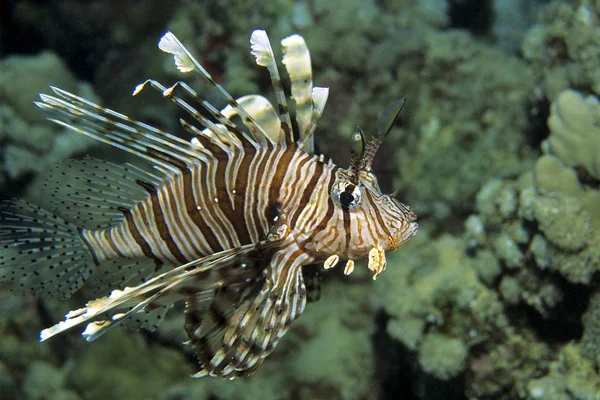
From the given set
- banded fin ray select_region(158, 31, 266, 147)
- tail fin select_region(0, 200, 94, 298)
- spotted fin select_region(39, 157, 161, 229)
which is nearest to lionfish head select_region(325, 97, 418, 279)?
banded fin ray select_region(158, 31, 266, 147)

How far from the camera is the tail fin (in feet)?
8.62

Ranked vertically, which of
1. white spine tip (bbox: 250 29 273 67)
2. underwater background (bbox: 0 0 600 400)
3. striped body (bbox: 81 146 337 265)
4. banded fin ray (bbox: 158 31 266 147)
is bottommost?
underwater background (bbox: 0 0 600 400)

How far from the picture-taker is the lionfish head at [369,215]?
2082mm

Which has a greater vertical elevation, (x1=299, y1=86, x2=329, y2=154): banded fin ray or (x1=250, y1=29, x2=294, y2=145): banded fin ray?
(x1=250, y1=29, x2=294, y2=145): banded fin ray

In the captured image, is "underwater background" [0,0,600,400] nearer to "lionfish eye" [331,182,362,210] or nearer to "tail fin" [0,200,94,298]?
"tail fin" [0,200,94,298]

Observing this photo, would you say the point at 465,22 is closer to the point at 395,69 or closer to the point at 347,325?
the point at 395,69

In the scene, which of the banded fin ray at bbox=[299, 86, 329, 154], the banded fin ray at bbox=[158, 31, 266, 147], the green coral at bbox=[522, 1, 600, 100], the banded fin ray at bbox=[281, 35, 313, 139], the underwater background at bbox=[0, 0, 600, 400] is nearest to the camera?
the banded fin ray at bbox=[158, 31, 266, 147]

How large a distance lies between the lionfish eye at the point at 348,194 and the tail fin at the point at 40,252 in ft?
4.96

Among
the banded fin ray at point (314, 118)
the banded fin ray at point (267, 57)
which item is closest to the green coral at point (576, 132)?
the banded fin ray at point (314, 118)

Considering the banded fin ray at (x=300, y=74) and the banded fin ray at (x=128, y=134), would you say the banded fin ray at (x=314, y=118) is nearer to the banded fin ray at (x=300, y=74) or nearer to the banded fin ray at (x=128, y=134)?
the banded fin ray at (x=300, y=74)

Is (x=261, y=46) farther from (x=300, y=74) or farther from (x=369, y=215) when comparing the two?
(x=369, y=215)

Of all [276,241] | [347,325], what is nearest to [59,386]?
[347,325]

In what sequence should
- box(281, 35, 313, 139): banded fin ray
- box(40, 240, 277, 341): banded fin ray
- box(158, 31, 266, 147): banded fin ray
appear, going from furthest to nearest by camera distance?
box(281, 35, 313, 139): banded fin ray → box(158, 31, 266, 147): banded fin ray → box(40, 240, 277, 341): banded fin ray

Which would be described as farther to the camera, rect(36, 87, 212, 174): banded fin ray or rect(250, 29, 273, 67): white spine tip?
rect(36, 87, 212, 174): banded fin ray
